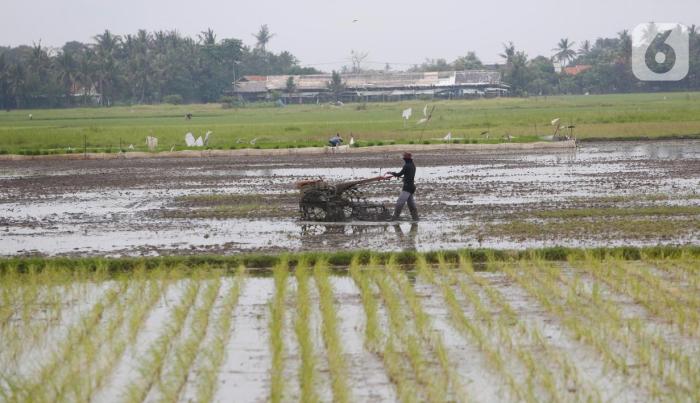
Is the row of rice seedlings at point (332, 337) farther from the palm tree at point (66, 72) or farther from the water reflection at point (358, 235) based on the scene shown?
the palm tree at point (66, 72)

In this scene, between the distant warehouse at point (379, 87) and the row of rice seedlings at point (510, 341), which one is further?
the distant warehouse at point (379, 87)

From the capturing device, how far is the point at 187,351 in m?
7.84

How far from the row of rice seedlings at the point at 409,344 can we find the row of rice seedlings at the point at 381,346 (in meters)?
0.06

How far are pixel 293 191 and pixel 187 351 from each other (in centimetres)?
1323

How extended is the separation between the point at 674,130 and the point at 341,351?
32673 mm

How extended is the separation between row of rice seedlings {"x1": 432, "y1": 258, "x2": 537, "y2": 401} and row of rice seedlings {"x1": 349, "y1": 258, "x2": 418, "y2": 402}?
2.17 ft

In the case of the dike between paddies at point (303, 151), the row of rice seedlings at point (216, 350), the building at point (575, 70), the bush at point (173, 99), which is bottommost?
the row of rice seedlings at point (216, 350)

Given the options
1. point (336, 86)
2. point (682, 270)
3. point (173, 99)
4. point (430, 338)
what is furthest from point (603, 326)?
point (173, 99)

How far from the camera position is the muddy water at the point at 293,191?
14047 mm

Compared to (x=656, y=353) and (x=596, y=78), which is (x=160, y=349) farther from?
(x=596, y=78)

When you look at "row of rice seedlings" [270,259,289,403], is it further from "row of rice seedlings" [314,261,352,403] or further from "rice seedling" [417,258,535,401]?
"rice seedling" [417,258,535,401]

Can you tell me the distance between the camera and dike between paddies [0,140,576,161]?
110 feet

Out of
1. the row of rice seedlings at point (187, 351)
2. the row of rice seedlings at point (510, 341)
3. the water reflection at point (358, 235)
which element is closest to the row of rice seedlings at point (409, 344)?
the row of rice seedlings at point (510, 341)

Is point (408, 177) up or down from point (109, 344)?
up
